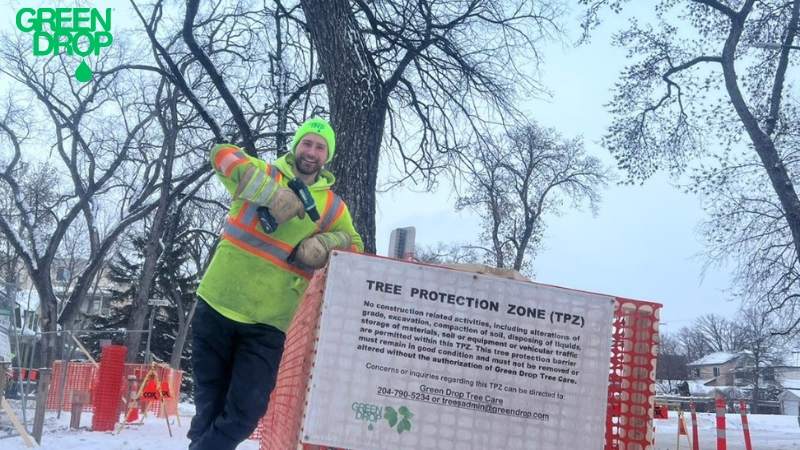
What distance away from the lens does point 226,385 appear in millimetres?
3473

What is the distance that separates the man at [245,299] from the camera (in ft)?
10.8

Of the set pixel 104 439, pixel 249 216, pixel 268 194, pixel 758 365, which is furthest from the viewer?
pixel 758 365

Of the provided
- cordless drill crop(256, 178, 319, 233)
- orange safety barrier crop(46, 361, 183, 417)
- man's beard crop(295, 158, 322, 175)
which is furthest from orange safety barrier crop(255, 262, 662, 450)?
orange safety barrier crop(46, 361, 183, 417)

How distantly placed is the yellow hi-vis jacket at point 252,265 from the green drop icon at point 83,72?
20.0 m

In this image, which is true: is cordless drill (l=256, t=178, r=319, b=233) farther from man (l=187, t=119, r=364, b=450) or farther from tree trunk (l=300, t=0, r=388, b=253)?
tree trunk (l=300, t=0, r=388, b=253)

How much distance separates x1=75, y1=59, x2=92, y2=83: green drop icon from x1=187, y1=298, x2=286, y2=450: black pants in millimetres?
20116

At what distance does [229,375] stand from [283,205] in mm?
875

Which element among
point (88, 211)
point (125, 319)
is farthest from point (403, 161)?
point (125, 319)

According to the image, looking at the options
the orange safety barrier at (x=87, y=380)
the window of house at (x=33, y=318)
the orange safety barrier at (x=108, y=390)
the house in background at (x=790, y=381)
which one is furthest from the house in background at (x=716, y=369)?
the orange safety barrier at (x=108, y=390)

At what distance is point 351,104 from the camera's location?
6.47 metres

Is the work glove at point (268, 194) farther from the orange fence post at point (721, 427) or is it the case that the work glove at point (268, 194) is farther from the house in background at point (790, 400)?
the house in background at point (790, 400)

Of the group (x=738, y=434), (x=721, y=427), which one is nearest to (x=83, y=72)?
(x=721, y=427)

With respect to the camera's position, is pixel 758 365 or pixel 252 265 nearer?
pixel 252 265

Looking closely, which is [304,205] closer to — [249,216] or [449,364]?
[249,216]
